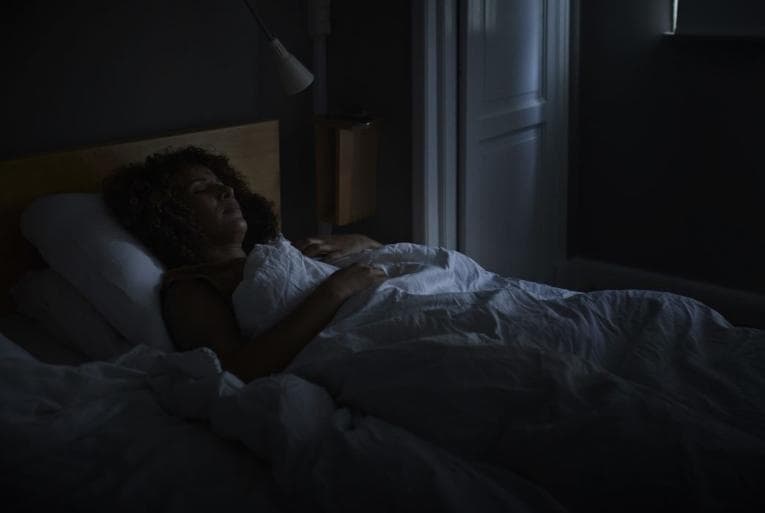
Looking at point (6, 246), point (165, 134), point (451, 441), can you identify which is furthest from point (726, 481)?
point (165, 134)

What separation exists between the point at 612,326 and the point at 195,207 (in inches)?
37.1

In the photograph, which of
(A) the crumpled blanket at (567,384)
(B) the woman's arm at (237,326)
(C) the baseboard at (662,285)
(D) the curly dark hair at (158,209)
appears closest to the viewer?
(A) the crumpled blanket at (567,384)

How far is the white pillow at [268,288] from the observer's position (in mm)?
1792

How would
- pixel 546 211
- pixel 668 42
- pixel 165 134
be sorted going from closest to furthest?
pixel 165 134, pixel 668 42, pixel 546 211

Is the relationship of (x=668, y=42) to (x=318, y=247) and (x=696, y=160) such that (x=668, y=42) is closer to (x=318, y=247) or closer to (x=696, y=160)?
(x=696, y=160)

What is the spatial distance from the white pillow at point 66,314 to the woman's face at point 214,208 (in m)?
0.31

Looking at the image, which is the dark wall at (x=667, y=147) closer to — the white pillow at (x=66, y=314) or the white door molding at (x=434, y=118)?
the white door molding at (x=434, y=118)

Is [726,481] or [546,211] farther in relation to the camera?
[546,211]

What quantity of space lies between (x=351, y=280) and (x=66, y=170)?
0.76 m

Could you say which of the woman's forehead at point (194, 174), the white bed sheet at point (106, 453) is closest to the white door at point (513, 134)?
the woman's forehead at point (194, 174)

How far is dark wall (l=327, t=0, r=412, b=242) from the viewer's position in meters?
2.68

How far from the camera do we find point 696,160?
3109 millimetres

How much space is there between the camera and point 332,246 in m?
2.21

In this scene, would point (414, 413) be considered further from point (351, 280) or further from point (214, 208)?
point (214, 208)
